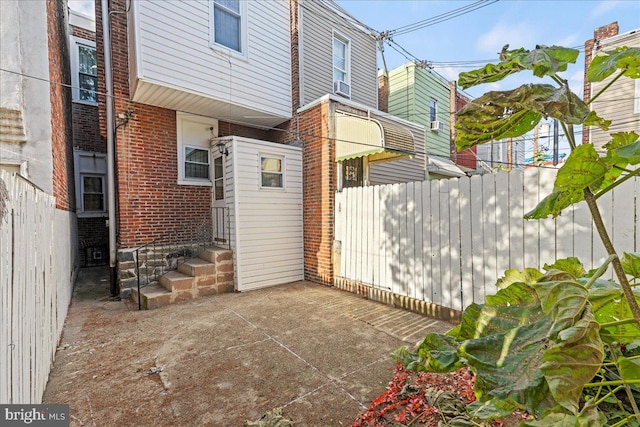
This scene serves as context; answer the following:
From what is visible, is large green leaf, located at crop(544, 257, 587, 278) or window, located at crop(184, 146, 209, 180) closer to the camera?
large green leaf, located at crop(544, 257, 587, 278)

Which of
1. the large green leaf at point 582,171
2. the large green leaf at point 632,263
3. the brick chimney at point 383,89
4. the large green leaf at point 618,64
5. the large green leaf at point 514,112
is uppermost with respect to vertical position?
the brick chimney at point 383,89

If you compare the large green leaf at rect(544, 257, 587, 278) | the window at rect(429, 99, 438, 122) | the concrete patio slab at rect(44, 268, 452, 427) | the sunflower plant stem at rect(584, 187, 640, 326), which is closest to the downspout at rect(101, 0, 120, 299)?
the concrete patio slab at rect(44, 268, 452, 427)

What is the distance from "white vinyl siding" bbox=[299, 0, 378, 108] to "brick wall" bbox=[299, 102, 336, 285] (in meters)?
1.33

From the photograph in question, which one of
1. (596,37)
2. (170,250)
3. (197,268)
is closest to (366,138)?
(197,268)

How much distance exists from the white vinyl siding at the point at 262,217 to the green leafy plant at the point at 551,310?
5.31 m

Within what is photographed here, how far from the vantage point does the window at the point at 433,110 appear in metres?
12.6

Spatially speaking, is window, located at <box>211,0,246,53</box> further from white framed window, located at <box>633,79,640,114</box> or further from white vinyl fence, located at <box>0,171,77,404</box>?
white framed window, located at <box>633,79,640,114</box>

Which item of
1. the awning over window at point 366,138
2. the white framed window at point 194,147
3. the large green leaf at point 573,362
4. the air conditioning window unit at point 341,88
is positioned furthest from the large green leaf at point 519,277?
the air conditioning window unit at point 341,88

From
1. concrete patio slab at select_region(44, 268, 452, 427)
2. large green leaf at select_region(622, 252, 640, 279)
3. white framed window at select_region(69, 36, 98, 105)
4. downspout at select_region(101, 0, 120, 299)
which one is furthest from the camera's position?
white framed window at select_region(69, 36, 98, 105)

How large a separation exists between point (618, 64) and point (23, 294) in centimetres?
360

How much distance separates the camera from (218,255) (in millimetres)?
6051

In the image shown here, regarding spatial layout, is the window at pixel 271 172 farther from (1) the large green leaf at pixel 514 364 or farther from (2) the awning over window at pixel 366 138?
(1) the large green leaf at pixel 514 364

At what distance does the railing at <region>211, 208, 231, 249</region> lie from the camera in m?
6.37

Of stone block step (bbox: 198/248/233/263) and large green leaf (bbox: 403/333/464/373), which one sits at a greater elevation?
large green leaf (bbox: 403/333/464/373)
